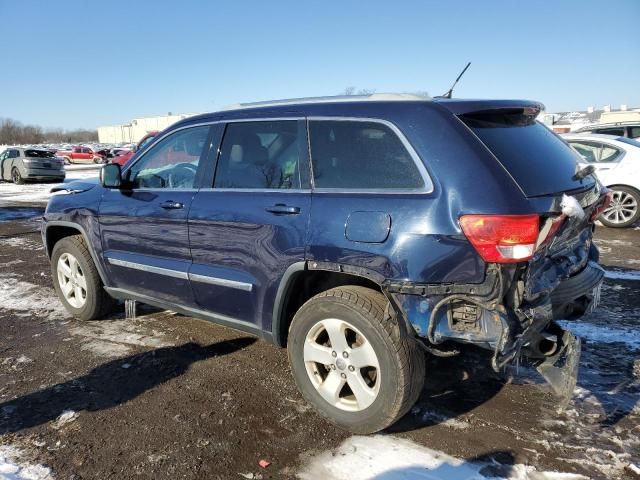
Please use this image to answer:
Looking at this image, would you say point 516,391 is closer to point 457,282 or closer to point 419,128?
point 457,282

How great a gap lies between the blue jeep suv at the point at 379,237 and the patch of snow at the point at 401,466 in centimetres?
16

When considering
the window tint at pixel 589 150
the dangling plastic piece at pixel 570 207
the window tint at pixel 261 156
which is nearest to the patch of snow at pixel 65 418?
the window tint at pixel 261 156

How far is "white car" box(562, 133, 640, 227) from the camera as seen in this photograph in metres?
8.54

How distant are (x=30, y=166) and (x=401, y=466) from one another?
21930 millimetres

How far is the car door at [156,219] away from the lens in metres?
3.71

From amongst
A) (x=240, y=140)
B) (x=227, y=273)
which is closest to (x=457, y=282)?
(x=227, y=273)

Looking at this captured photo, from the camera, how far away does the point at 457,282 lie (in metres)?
2.50

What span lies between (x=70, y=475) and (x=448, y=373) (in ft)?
8.08

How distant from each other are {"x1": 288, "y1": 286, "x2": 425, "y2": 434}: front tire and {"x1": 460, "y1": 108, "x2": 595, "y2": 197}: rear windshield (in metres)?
0.99

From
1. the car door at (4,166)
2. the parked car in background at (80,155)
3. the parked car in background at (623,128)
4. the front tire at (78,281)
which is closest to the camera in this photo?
the front tire at (78,281)

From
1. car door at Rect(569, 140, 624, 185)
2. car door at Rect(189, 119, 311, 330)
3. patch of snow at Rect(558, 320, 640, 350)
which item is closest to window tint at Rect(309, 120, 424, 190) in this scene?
car door at Rect(189, 119, 311, 330)

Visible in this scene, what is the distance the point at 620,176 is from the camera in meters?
8.61

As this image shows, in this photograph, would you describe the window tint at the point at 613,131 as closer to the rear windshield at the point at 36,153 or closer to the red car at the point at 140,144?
the red car at the point at 140,144

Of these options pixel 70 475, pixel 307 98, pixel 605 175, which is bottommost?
pixel 70 475
